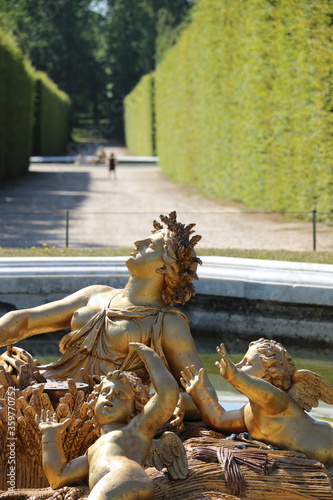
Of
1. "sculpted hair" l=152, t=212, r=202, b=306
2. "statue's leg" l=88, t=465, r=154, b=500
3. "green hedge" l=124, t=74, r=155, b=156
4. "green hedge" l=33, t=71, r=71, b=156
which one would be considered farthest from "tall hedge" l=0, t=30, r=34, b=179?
"statue's leg" l=88, t=465, r=154, b=500

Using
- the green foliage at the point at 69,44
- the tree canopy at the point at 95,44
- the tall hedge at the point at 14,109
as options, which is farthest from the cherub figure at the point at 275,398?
the tree canopy at the point at 95,44

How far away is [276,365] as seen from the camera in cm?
290

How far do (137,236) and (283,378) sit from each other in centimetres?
1088

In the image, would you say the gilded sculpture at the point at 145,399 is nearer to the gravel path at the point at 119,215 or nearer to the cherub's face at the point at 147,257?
the cherub's face at the point at 147,257

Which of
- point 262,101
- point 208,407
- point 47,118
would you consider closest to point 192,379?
point 208,407

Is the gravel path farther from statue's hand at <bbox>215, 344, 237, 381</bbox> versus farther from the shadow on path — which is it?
statue's hand at <bbox>215, 344, 237, 381</bbox>

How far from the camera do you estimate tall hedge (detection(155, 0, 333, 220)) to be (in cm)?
1440

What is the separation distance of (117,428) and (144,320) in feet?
2.18

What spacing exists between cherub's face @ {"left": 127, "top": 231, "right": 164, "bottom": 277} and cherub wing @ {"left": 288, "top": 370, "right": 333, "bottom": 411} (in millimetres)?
694

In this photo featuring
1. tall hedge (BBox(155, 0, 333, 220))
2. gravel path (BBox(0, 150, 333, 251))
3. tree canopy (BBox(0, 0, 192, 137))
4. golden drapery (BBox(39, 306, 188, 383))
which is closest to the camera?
golden drapery (BBox(39, 306, 188, 383))

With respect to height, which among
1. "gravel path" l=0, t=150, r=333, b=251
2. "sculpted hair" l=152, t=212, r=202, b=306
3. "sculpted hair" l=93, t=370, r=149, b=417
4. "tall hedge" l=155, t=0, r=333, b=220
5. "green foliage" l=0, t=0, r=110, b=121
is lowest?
"gravel path" l=0, t=150, r=333, b=251

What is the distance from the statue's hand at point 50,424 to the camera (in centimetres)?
261

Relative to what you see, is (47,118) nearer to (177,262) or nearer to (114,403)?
(177,262)

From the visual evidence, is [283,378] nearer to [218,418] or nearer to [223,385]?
[218,418]
